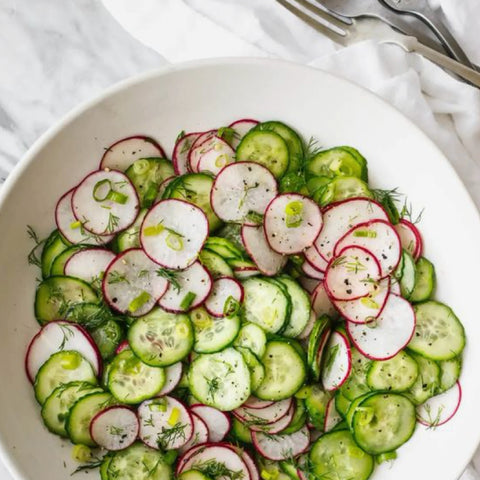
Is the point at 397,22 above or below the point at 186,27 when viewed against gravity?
above

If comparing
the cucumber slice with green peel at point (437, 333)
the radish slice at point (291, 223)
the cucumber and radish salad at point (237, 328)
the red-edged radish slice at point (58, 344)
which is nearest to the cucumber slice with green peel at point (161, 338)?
the cucumber and radish salad at point (237, 328)

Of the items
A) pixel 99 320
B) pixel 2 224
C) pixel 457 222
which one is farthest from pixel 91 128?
pixel 457 222

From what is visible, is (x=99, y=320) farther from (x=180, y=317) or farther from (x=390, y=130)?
(x=390, y=130)

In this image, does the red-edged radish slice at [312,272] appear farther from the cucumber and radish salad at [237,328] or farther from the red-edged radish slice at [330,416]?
the red-edged radish slice at [330,416]

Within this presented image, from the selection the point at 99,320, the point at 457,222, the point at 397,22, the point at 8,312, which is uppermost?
the point at 397,22

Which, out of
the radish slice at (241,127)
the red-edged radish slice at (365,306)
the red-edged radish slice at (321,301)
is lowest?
the red-edged radish slice at (321,301)
